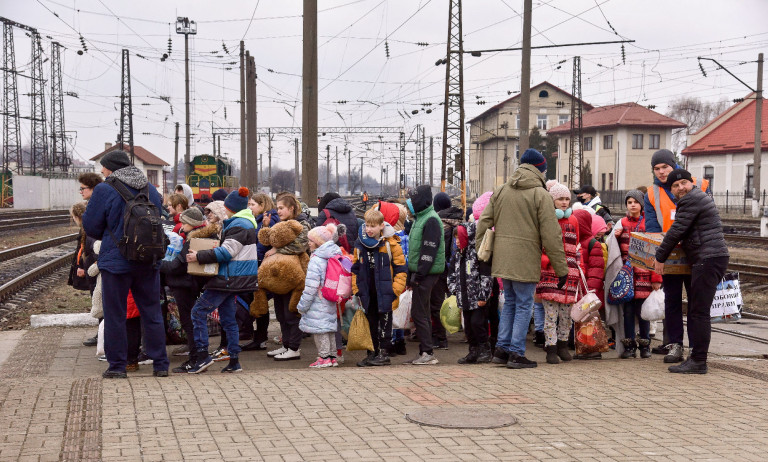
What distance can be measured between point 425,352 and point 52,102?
7248cm

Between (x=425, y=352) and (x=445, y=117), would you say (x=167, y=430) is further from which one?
(x=445, y=117)

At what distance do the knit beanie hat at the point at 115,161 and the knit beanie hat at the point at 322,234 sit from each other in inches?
75.9

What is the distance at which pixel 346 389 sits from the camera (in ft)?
22.7

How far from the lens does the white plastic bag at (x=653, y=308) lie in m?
8.80

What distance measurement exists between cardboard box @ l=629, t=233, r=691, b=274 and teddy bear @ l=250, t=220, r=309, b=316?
11.1 ft

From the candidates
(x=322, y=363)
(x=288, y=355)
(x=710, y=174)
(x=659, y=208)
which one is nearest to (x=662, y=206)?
(x=659, y=208)

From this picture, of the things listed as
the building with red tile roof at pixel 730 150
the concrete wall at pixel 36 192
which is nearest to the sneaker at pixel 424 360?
the building with red tile roof at pixel 730 150

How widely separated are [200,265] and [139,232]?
96cm

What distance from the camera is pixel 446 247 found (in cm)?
991

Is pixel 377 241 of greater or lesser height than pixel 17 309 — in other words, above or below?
above

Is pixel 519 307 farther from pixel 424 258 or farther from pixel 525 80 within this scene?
pixel 525 80

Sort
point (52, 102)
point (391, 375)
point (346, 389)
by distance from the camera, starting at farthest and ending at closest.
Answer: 1. point (52, 102)
2. point (391, 375)
3. point (346, 389)

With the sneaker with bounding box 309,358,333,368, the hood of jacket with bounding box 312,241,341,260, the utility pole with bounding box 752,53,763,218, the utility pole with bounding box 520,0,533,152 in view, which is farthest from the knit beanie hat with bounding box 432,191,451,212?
the utility pole with bounding box 752,53,763,218

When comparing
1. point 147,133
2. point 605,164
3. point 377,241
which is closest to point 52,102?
point 147,133
